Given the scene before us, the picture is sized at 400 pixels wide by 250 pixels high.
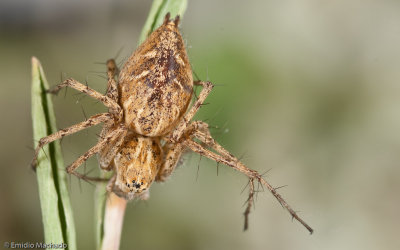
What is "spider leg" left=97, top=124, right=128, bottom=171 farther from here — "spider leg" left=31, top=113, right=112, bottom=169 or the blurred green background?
the blurred green background

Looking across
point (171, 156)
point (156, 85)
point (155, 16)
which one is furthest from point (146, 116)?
point (155, 16)

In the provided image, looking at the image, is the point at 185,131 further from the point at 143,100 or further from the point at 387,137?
the point at 387,137

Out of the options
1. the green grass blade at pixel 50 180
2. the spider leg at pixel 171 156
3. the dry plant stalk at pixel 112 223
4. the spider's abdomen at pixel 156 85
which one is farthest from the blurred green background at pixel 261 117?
the green grass blade at pixel 50 180

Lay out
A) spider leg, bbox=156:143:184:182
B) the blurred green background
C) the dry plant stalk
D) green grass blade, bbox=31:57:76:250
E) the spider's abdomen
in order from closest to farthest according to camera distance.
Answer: green grass blade, bbox=31:57:76:250 < the dry plant stalk < the spider's abdomen < spider leg, bbox=156:143:184:182 < the blurred green background

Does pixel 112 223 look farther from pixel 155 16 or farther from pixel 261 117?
pixel 261 117

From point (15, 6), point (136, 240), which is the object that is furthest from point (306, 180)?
point (15, 6)

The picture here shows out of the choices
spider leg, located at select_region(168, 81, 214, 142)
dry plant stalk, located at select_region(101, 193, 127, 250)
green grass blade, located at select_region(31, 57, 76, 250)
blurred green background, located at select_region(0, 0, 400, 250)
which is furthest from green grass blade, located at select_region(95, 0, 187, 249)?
blurred green background, located at select_region(0, 0, 400, 250)
